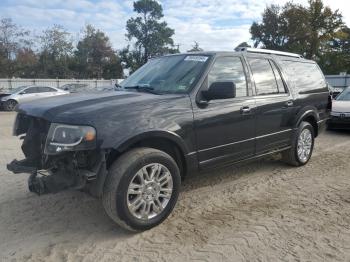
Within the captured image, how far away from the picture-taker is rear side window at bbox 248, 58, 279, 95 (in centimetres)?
516

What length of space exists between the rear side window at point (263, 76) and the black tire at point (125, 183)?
6.71 ft

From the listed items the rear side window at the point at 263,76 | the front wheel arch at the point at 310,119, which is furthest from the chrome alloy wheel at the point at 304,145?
the rear side window at the point at 263,76

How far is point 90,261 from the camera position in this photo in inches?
129

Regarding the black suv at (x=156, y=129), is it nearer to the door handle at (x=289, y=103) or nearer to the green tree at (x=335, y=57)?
the door handle at (x=289, y=103)

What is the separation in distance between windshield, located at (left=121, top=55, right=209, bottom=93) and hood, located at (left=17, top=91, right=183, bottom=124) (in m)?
0.29

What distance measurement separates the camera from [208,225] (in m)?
3.97

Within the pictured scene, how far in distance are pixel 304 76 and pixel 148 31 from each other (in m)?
54.8

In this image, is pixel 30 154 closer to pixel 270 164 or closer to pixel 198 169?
pixel 198 169

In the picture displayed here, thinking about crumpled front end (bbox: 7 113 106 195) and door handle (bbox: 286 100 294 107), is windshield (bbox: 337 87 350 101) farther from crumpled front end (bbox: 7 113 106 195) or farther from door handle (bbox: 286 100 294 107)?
crumpled front end (bbox: 7 113 106 195)

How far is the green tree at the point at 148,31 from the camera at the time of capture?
5841 cm

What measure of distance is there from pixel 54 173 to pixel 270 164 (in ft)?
13.2

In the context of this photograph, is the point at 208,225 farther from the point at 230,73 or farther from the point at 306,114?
the point at 306,114

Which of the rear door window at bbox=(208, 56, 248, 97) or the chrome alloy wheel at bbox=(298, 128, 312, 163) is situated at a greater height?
the rear door window at bbox=(208, 56, 248, 97)

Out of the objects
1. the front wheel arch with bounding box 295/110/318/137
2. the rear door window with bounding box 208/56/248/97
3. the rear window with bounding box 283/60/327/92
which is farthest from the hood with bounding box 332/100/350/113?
the rear door window with bounding box 208/56/248/97
